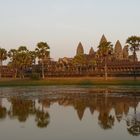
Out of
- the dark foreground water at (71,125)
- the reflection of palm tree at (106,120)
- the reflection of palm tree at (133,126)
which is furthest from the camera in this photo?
the reflection of palm tree at (106,120)

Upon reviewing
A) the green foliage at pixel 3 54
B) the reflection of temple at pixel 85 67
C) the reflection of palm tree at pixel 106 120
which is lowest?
the reflection of palm tree at pixel 106 120

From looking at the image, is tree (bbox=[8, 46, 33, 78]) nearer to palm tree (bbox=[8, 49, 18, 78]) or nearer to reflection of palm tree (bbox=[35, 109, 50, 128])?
palm tree (bbox=[8, 49, 18, 78])

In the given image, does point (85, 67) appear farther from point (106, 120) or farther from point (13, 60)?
point (106, 120)

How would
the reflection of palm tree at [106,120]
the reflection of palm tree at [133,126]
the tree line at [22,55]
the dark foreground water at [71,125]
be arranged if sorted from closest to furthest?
1. the dark foreground water at [71,125]
2. the reflection of palm tree at [133,126]
3. the reflection of palm tree at [106,120]
4. the tree line at [22,55]

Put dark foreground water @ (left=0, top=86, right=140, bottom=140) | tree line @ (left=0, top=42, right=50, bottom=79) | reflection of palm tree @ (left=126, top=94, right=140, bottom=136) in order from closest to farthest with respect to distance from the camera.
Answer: dark foreground water @ (left=0, top=86, right=140, bottom=140)
reflection of palm tree @ (left=126, top=94, right=140, bottom=136)
tree line @ (left=0, top=42, right=50, bottom=79)

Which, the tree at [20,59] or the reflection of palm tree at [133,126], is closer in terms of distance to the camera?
the reflection of palm tree at [133,126]

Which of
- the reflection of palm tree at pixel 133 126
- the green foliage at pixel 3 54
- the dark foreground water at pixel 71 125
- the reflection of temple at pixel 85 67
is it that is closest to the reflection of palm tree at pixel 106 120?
the dark foreground water at pixel 71 125

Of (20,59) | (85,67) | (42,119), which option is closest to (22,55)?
(20,59)

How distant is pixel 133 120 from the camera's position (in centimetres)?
2514

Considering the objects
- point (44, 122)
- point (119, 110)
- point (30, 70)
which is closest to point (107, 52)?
point (30, 70)

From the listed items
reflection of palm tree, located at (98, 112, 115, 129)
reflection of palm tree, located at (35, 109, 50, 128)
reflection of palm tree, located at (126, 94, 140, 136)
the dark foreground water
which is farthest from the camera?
reflection of palm tree, located at (35, 109, 50, 128)

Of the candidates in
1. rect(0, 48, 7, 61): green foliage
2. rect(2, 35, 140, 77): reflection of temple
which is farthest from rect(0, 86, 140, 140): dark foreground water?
rect(0, 48, 7, 61): green foliage

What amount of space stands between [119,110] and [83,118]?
585cm

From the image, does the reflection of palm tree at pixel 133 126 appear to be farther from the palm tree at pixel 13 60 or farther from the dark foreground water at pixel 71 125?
the palm tree at pixel 13 60
